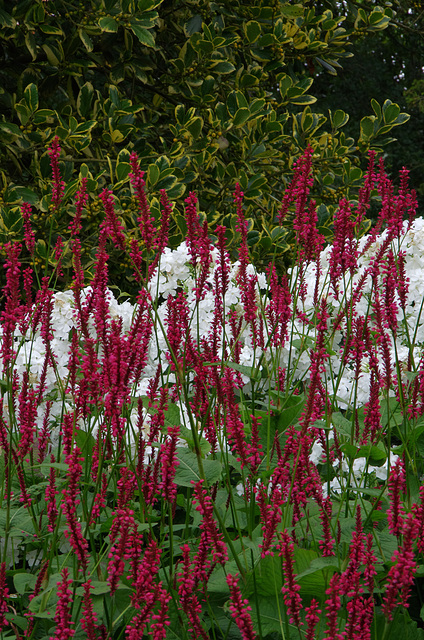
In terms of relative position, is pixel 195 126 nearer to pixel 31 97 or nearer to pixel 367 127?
pixel 31 97

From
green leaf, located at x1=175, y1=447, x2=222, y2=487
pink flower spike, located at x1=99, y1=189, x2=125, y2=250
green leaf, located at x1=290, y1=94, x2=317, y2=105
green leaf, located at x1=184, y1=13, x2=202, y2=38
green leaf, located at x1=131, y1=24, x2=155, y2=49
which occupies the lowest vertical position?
green leaf, located at x1=175, y1=447, x2=222, y2=487

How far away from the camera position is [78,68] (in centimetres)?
512

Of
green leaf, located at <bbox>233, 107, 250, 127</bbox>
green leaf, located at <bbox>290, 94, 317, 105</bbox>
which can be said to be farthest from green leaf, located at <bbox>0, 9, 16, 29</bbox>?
green leaf, located at <bbox>290, 94, 317, 105</bbox>

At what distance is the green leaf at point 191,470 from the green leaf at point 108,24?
326 cm

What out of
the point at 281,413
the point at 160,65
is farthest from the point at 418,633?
the point at 160,65

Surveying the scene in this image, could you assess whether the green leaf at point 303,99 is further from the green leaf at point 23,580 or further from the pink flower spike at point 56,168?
the green leaf at point 23,580

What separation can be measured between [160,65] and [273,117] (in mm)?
1159

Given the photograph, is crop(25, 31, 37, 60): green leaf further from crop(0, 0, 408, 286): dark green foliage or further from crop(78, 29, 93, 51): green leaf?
crop(78, 29, 93, 51): green leaf

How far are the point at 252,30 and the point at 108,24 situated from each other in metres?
1.29

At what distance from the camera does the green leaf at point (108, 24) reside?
14.5 ft

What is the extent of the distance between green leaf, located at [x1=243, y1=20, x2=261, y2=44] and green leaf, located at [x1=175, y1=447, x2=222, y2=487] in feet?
13.3

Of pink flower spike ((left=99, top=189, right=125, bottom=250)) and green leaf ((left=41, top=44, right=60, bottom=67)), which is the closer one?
pink flower spike ((left=99, top=189, right=125, bottom=250))

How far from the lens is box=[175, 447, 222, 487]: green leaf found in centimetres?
188

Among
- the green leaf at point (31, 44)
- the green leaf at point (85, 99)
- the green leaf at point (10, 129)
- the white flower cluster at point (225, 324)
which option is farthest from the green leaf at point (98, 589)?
the green leaf at point (31, 44)
